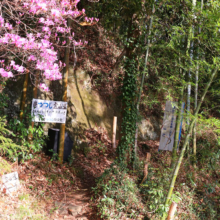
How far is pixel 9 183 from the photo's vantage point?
4113mm

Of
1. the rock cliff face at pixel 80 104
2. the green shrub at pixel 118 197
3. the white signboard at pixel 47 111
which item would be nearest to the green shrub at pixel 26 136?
the white signboard at pixel 47 111

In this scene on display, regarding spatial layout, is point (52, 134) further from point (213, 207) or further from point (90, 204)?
point (213, 207)

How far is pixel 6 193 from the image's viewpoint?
4.01 meters

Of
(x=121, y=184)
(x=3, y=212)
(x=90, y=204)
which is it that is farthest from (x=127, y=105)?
(x=3, y=212)

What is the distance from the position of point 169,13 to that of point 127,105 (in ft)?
12.7

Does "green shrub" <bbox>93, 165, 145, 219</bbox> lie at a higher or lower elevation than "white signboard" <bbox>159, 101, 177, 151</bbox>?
lower

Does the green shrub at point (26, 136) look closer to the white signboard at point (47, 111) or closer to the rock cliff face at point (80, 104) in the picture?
the white signboard at point (47, 111)

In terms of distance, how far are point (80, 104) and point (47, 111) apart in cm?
230

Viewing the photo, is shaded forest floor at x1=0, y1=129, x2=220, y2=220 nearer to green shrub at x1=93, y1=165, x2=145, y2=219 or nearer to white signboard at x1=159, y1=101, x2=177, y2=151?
green shrub at x1=93, y1=165, x2=145, y2=219

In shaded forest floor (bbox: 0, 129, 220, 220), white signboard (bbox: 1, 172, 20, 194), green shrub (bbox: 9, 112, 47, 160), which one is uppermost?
green shrub (bbox: 9, 112, 47, 160)

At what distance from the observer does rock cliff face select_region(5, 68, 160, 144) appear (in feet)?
19.2

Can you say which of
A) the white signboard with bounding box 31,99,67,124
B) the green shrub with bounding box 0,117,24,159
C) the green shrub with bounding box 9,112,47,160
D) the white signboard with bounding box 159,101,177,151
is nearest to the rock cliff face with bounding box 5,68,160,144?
the green shrub with bounding box 9,112,47,160

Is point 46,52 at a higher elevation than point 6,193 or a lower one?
higher

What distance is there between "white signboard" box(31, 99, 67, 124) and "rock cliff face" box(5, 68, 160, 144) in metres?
0.78
